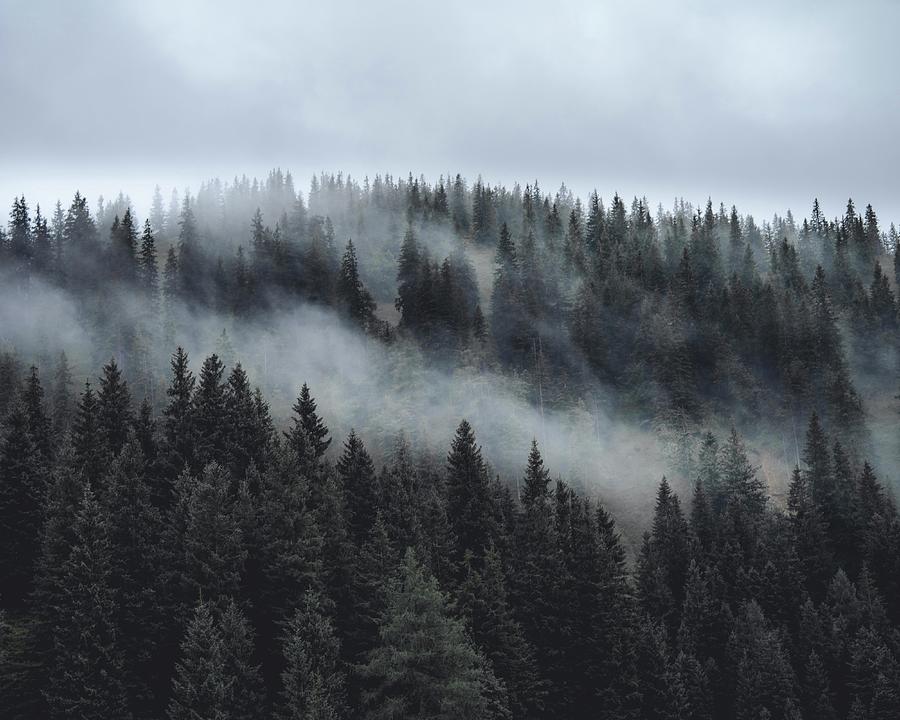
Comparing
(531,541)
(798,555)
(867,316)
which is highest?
(867,316)

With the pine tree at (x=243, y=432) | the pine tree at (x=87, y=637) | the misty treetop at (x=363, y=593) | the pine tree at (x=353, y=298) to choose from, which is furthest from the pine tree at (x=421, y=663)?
the pine tree at (x=353, y=298)

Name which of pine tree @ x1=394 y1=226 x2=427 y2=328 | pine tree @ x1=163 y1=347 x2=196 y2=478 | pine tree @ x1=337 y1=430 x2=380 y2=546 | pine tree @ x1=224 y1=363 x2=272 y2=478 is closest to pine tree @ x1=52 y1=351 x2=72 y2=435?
pine tree @ x1=163 y1=347 x2=196 y2=478

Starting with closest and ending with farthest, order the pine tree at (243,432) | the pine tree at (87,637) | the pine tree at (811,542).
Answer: the pine tree at (87,637) → the pine tree at (243,432) → the pine tree at (811,542)

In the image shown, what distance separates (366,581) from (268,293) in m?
92.2

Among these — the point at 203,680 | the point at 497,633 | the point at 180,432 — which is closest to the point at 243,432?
the point at 180,432

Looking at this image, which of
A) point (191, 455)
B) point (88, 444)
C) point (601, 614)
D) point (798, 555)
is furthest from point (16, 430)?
point (798, 555)

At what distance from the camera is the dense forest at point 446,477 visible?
42812mm

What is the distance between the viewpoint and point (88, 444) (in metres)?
60.2

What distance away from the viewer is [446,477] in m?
76.6

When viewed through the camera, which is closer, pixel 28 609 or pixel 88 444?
pixel 28 609

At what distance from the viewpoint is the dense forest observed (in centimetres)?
4281

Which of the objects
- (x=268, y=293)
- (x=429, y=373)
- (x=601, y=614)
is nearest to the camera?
(x=601, y=614)

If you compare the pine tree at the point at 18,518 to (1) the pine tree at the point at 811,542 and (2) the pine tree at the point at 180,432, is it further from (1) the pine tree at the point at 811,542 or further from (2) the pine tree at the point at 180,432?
(1) the pine tree at the point at 811,542

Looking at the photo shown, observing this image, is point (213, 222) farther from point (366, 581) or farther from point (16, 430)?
point (366, 581)
